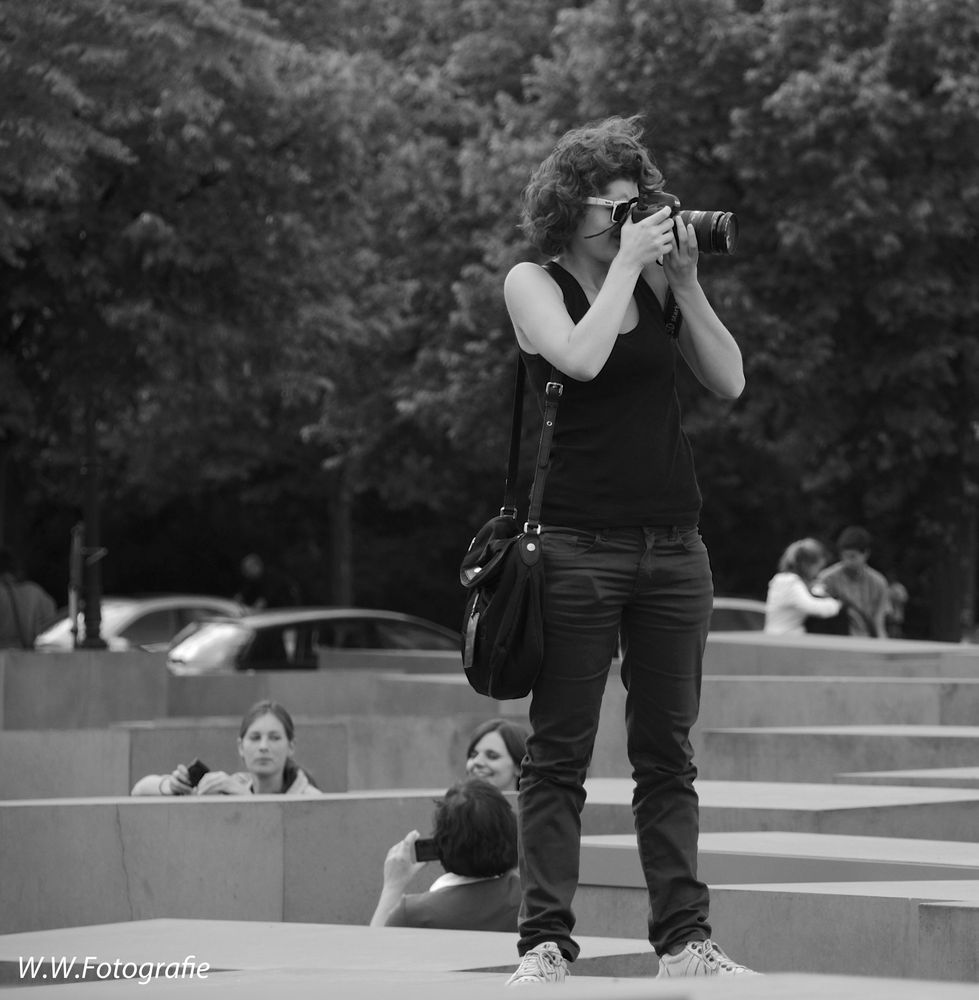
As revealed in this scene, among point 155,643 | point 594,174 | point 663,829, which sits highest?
point 594,174

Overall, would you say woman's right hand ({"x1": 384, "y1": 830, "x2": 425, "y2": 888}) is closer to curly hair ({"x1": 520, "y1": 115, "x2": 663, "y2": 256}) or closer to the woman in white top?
curly hair ({"x1": 520, "y1": 115, "x2": 663, "y2": 256})

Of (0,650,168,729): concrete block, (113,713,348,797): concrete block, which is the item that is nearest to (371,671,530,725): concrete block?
(0,650,168,729): concrete block

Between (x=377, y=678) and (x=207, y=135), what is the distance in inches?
247

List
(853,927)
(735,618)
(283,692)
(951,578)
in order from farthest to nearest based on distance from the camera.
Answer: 1. (951,578)
2. (735,618)
3. (283,692)
4. (853,927)

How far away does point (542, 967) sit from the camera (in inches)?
163

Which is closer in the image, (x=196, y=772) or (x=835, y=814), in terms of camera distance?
(x=835, y=814)

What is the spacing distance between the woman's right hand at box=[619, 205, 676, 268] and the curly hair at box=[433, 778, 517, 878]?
206 cm

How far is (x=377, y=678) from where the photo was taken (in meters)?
14.5

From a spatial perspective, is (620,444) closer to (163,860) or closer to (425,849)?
(425,849)

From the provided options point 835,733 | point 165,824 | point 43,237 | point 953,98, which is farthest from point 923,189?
point 165,824

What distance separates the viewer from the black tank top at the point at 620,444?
433cm

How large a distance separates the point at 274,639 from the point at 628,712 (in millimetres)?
14813

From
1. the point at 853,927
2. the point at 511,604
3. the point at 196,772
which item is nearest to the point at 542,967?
the point at 511,604

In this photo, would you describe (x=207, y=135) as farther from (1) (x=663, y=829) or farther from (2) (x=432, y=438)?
(1) (x=663, y=829)
